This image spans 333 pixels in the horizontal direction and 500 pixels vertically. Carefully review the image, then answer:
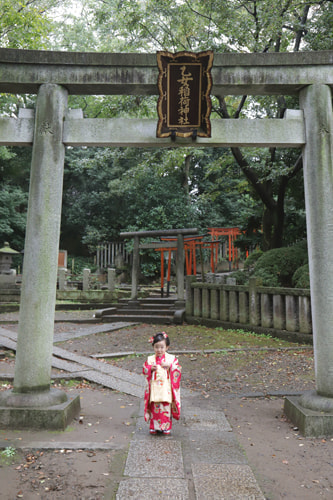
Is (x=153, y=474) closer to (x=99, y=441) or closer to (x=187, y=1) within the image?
(x=99, y=441)

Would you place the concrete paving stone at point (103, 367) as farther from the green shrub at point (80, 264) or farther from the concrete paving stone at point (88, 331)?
the green shrub at point (80, 264)

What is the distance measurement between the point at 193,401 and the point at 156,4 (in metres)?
11.3

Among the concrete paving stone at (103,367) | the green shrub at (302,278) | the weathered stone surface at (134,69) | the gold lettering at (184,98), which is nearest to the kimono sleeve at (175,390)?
the concrete paving stone at (103,367)

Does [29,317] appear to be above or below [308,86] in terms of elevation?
below

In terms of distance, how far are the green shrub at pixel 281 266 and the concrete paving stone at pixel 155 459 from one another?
291 inches

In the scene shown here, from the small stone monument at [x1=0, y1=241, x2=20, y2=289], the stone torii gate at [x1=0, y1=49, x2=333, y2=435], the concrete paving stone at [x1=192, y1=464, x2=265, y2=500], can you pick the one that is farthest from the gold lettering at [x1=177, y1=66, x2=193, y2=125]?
the small stone monument at [x1=0, y1=241, x2=20, y2=289]

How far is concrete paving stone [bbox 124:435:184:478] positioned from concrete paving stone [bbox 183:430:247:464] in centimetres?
13

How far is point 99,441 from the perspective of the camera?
3.56m

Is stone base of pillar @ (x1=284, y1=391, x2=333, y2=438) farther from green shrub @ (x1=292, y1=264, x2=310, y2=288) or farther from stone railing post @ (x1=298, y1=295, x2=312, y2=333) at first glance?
green shrub @ (x1=292, y1=264, x2=310, y2=288)

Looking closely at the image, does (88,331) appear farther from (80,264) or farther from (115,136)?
(80,264)

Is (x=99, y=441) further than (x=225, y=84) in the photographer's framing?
No

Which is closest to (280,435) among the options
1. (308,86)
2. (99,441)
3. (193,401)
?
(193,401)

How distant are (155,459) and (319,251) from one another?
8.90 ft

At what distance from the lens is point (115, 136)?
436cm
